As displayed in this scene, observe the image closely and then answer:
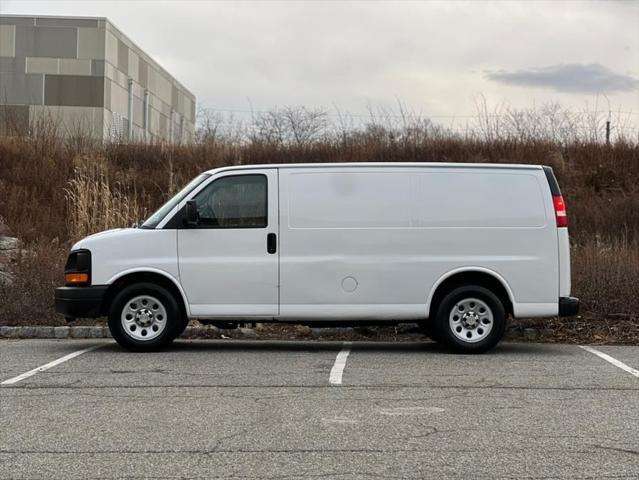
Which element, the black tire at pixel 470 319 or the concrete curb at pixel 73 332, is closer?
the black tire at pixel 470 319

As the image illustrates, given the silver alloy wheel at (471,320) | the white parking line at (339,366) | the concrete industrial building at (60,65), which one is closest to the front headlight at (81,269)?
the white parking line at (339,366)

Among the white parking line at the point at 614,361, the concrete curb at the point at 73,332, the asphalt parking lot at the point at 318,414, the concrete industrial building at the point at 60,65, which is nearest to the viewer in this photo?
the asphalt parking lot at the point at 318,414

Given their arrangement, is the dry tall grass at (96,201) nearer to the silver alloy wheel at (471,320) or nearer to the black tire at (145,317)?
the black tire at (145,317)

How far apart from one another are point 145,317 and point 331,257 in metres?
2.38

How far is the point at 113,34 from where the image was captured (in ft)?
122

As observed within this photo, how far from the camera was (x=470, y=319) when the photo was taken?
9461 millimetres

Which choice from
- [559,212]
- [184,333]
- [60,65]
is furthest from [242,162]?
[60,65]

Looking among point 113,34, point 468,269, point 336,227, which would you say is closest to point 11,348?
point 336,227

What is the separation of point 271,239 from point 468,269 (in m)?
2.41

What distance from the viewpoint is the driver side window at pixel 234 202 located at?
9391mm

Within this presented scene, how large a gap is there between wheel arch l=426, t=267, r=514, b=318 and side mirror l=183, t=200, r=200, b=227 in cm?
297

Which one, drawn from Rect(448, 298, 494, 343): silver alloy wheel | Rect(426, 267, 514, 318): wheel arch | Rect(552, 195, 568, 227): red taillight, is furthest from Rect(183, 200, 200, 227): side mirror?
Rect(552, 195, 568, 227): red taillight

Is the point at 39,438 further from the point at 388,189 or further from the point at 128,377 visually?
the point at 388,189

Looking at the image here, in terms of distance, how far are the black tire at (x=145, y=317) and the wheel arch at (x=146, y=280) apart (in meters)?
0.09
